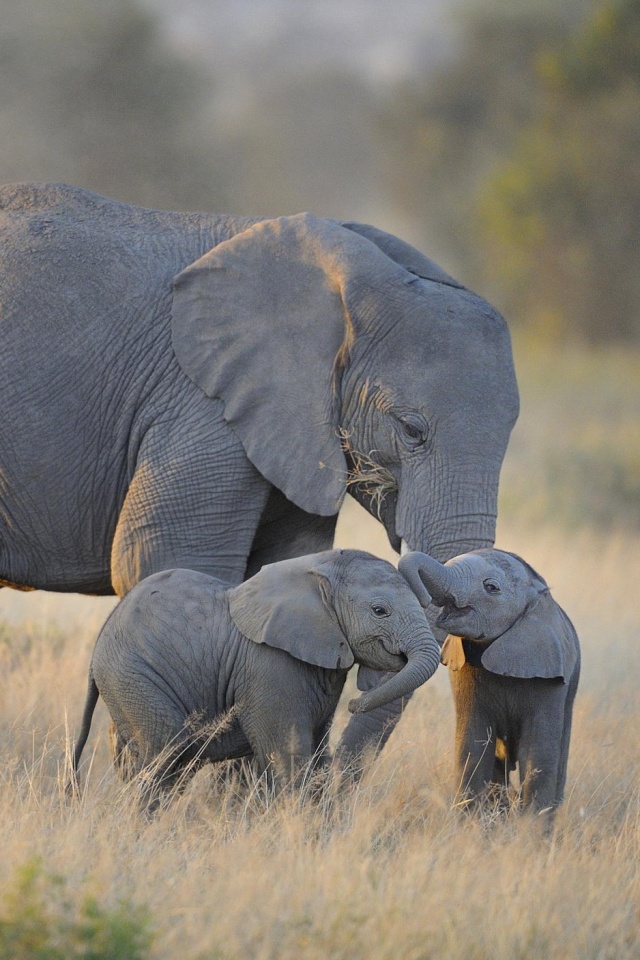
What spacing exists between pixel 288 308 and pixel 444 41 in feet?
123

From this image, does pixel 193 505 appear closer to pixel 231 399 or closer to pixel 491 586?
pixel 231 399

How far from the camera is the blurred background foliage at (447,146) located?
28156 millimetres

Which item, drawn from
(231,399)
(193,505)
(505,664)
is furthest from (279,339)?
(505,664)

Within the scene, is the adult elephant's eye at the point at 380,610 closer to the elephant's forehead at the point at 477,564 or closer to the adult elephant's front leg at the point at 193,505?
the elephant's forehead at the point at 477,564

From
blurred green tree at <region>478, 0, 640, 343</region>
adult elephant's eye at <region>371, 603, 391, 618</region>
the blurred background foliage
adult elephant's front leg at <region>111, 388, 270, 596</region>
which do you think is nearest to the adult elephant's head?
adult elephant's front leg at <region>111, 388, 270, 596</region>

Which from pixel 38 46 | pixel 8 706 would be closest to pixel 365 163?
pixel 38 46

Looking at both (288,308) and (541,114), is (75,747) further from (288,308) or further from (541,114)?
(541,114)

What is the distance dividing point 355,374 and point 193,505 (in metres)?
0.89

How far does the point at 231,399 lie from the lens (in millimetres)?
6402

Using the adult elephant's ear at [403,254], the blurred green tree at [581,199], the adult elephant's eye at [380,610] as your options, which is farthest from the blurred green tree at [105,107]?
the adult elephant's eye at [380,610]

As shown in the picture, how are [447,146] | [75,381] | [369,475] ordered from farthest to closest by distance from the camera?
[447,146], [75,381], [369,475]

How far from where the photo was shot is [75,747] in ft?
19.8

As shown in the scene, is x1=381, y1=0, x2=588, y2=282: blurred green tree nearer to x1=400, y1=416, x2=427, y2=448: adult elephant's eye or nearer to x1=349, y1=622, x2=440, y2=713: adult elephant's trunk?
x1=400, y1=416, x2=427, y2=448: adult elephant's eye

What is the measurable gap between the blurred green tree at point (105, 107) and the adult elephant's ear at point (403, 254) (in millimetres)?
19806
